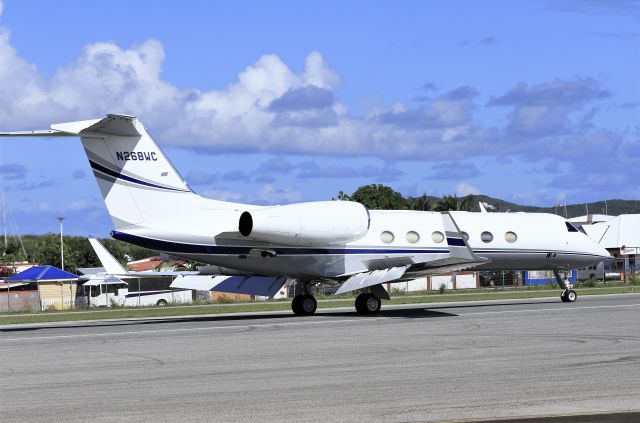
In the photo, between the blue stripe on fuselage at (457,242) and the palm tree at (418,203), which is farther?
the palm tree at (418,203)

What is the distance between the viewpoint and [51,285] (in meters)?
61.6

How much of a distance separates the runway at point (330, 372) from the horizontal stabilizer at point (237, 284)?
4461 millimetres

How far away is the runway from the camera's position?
1176cm

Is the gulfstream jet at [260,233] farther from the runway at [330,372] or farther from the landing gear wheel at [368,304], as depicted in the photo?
the runway at [330,372]

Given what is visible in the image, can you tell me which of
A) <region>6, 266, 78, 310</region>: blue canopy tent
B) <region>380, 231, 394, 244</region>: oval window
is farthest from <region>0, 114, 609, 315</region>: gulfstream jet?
<region>6, 266, 78, 310</region>: blue canopy tent

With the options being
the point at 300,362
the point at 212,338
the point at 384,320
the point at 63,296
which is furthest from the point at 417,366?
the point at 63,296

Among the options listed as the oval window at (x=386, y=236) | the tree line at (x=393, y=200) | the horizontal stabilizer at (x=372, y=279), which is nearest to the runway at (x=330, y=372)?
the horizontal stabilizer at (x=372, y=279)

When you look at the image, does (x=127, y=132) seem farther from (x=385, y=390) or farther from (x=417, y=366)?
(x=385, y=390)

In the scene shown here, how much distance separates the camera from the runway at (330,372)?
1176 cm

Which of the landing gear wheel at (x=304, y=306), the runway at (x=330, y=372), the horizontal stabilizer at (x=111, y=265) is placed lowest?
the runway at (x=330, y=372)

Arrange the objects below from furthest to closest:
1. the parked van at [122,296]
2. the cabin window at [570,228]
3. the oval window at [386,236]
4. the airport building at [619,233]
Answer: the airport building at [619,233]
the parked van at [122,296]
the cabin window at [570,228]
the oval window at [386,236]

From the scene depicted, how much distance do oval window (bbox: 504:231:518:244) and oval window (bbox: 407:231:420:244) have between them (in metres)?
3.81

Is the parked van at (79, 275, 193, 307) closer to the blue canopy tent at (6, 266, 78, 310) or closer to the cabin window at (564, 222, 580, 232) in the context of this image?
the blue canopy tent at (6, 266, 78, 310)

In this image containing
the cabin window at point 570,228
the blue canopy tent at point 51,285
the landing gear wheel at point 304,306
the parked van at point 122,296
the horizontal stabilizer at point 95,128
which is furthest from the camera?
the parked van at point 122,296
